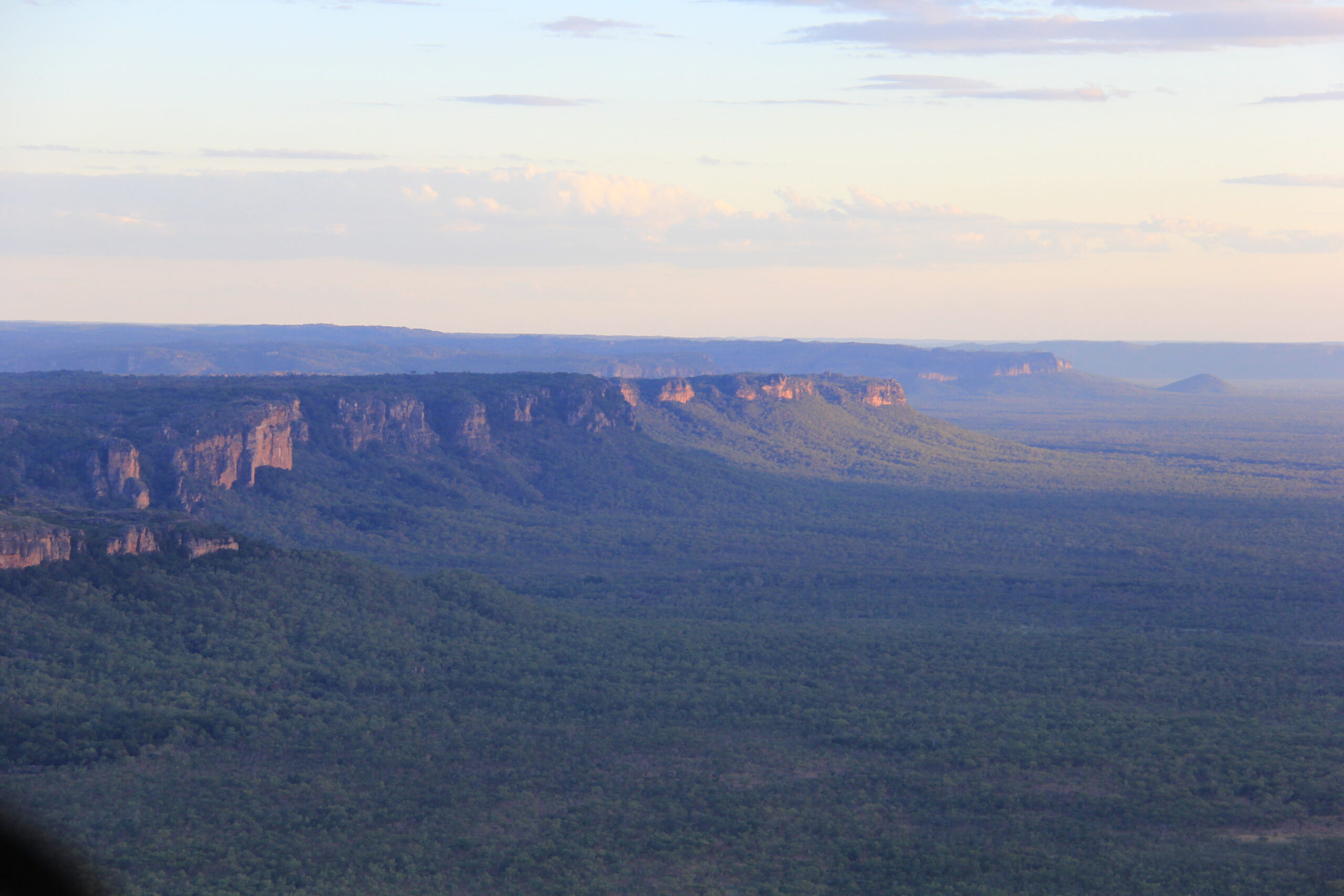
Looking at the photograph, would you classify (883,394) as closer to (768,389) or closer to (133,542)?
(768,389)

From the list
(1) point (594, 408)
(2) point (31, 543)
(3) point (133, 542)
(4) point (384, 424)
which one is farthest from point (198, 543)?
(1) point (594, 408)

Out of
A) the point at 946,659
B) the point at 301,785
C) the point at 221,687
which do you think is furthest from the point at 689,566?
the point at 301,785

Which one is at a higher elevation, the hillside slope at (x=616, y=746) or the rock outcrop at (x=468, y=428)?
the rock outcrop at (x=468, y=428)

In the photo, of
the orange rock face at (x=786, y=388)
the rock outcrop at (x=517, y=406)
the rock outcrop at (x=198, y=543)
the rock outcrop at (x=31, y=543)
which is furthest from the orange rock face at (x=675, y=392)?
the rock outcrop at (x=31, y=543)

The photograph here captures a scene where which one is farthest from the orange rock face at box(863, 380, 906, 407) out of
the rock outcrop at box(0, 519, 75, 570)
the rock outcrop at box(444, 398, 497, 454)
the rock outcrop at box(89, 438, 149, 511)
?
the rock outcrop at box(0, 519, 75, 570)

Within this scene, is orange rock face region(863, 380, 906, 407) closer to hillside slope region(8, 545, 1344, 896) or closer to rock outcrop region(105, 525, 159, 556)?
hillside slope region(8, 545, 1344, 896)

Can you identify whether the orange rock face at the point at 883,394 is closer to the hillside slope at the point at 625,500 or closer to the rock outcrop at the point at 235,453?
the hillside slope at the point at 625,500
